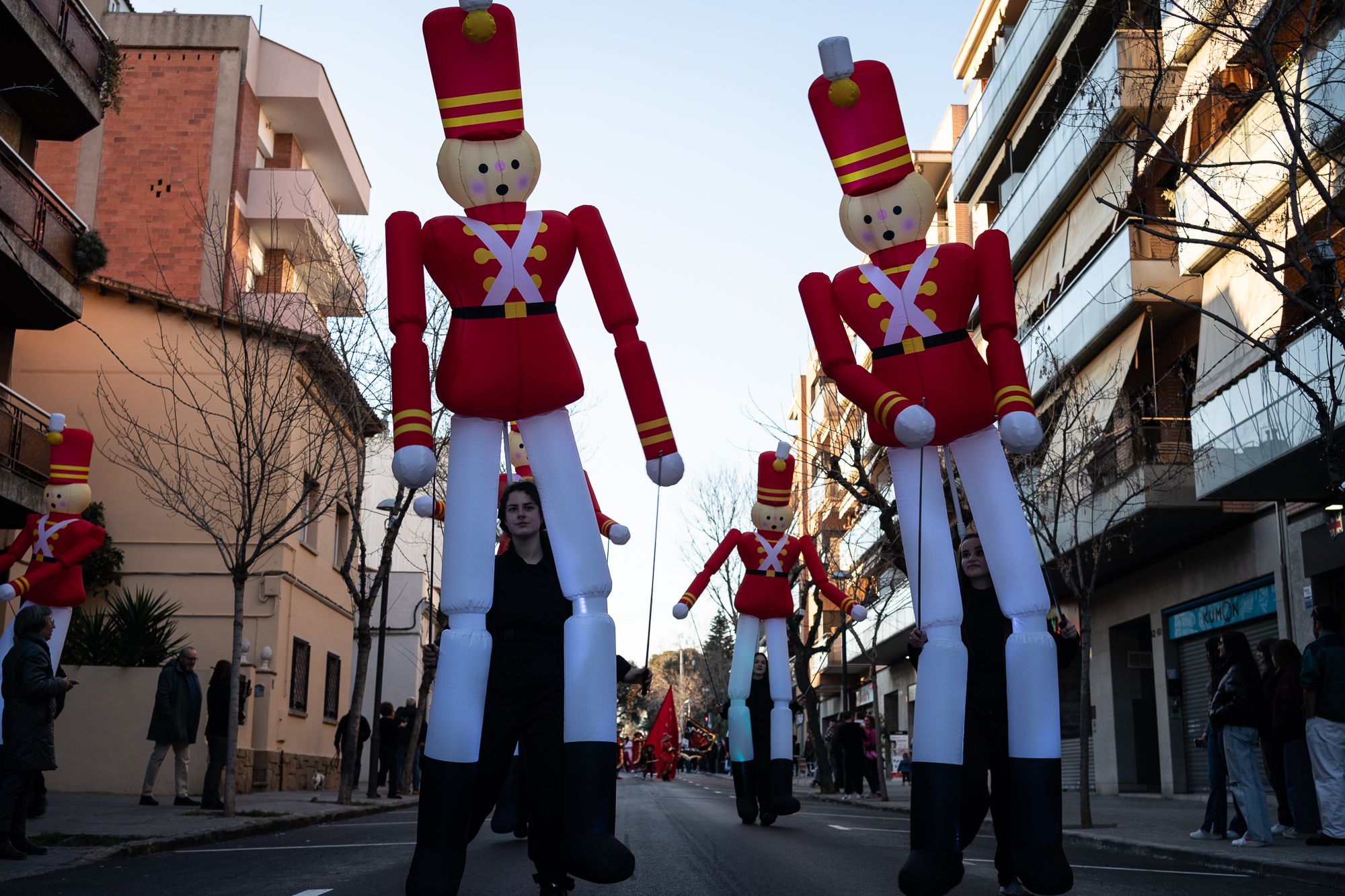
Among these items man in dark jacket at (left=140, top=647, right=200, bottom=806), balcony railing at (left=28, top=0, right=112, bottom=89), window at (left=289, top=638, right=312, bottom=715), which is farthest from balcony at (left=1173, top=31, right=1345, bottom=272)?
window at (left=289, top=638, right=312, bottom=715)

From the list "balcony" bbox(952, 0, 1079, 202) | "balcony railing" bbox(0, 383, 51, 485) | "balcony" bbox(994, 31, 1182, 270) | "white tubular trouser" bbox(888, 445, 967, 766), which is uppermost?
"balcony" bbox(952, 0, 1079, 202)

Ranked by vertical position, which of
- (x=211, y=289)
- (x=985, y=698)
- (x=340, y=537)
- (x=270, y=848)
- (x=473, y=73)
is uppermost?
(x=211, y=289)

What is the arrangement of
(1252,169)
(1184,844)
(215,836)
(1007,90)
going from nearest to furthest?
(215,836) → (1184,844) → (1252,169) → (1007,90)

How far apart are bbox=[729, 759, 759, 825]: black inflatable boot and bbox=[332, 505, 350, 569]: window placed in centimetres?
1861

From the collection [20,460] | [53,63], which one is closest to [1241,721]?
[20,460]

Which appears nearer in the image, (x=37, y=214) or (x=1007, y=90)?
(x=37, y=214)

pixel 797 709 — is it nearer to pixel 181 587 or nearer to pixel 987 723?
pixel 987 723

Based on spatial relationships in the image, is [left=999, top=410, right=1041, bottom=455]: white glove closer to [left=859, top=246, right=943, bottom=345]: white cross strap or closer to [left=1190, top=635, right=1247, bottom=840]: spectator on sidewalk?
[left=859, top=246, right=943, bottom=345]: white cross strap

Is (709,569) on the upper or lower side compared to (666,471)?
upper

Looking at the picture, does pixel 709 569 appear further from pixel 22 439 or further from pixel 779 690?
pixel 22 439

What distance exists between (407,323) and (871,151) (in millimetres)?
2662

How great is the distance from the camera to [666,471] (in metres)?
6.75

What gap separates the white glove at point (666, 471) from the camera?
265 inches

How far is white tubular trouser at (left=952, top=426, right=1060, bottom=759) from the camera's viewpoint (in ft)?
21.3
